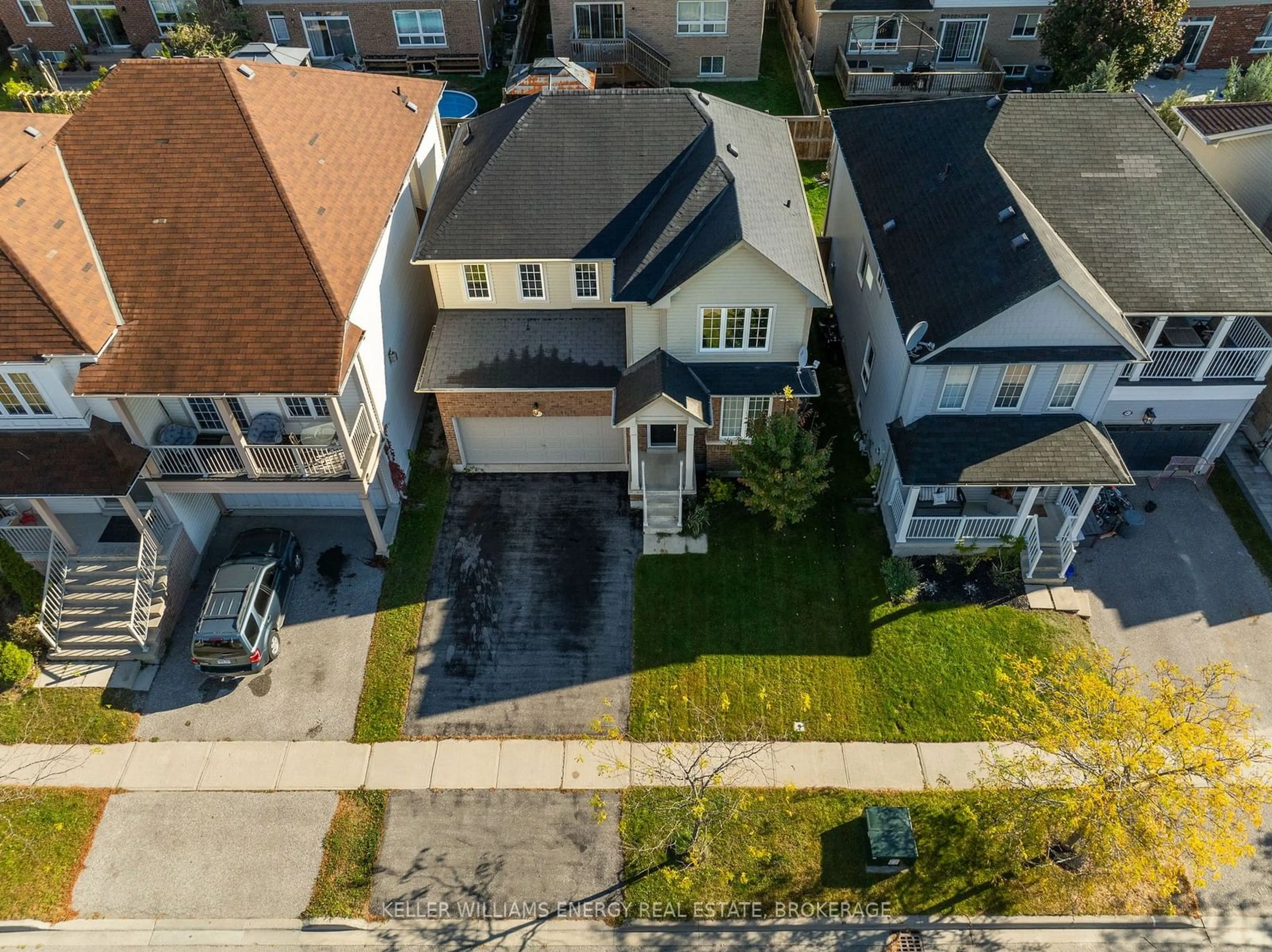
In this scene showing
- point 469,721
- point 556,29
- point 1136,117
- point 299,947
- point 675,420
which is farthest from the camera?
point 556,29

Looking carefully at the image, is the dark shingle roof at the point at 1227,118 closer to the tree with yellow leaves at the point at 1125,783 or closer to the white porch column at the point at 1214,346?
the white porch column at the point at 1214,346

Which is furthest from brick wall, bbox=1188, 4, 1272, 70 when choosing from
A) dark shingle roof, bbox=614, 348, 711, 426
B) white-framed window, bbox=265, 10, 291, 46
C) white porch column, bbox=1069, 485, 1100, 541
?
white-framed window, bbox=265, 10, 291, 46

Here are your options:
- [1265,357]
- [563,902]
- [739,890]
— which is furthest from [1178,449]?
[563,902]

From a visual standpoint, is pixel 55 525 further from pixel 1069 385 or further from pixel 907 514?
pixel 1069 385

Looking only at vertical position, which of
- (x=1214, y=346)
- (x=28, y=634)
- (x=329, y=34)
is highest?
(x=329, y=34)

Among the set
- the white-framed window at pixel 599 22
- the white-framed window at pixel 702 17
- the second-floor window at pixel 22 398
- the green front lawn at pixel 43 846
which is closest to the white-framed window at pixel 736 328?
the second-floor window at pixel 22 398

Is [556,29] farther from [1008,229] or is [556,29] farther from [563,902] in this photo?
[563,902]

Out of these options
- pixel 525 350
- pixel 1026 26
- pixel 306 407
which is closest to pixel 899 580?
pixel 525 350
